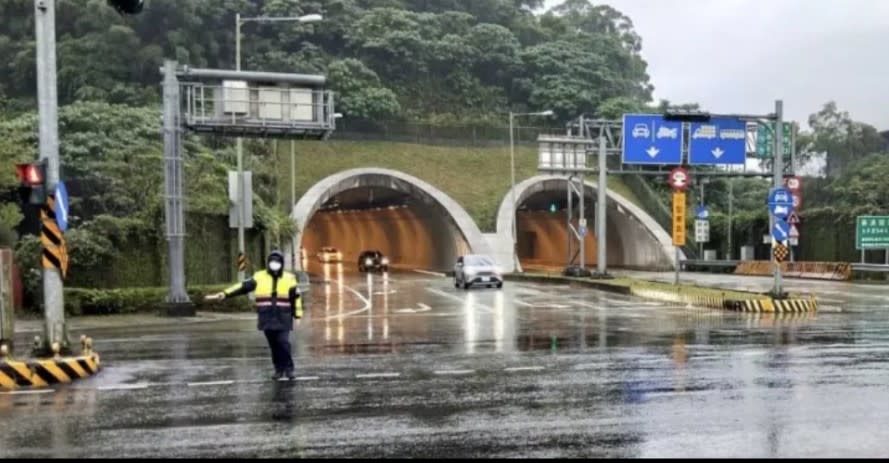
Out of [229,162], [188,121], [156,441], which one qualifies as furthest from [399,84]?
[156,441]

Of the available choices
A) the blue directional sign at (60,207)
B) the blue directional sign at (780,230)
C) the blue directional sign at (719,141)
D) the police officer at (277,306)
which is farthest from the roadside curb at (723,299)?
the blue directional sign at (60,207)

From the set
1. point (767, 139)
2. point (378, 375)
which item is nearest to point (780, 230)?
point (767, 139)

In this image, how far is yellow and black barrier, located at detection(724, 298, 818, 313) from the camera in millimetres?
23953

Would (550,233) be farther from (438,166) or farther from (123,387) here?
(123,387)

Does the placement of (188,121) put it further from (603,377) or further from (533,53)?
(533,53)

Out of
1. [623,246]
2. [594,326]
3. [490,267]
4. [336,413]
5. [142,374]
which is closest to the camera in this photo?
[336,413]

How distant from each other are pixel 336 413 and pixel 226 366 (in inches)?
178

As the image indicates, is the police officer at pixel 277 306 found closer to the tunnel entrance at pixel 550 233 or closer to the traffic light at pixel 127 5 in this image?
the traffic light at pixel 127 5

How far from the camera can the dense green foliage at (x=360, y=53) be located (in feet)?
205

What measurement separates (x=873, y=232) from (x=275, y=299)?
128ft

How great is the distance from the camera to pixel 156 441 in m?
7.96

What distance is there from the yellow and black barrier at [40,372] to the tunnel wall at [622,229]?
145ft

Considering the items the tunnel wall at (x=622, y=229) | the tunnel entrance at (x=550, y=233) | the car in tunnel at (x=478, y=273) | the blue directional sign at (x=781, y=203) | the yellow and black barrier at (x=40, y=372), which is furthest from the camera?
the tunnel entrance at (x=550, y=233)

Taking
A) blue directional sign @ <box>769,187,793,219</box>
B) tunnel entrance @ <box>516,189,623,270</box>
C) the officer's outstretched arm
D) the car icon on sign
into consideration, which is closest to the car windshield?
the car icon on sign
